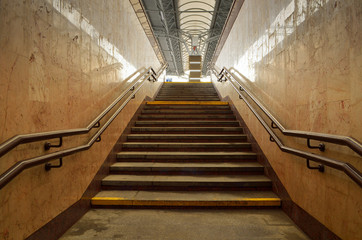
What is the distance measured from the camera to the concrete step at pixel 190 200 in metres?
2.42

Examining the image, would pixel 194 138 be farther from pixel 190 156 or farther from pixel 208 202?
pixel 208 202

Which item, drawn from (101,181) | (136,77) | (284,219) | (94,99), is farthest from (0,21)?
(136,77)

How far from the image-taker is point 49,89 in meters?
1.76

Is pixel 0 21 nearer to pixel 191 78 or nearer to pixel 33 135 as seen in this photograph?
pixel 33 135

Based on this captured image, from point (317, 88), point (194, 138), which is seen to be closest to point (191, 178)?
point (194, 138)

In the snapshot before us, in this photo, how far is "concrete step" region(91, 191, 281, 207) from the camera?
7.93 feet

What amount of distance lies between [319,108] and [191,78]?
12.0 m

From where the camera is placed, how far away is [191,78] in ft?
44.3

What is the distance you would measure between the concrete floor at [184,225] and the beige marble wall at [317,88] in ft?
1.16

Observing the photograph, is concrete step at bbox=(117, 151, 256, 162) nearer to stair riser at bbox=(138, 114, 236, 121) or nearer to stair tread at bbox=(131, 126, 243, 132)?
stair tread at bbox=(131, 126, 243, 132)

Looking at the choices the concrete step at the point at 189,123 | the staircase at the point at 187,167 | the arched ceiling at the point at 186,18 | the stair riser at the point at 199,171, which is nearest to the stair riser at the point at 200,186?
the staircase at the point at 187,167

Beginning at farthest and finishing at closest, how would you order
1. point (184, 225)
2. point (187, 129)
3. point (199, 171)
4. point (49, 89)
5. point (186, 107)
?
point (186, 107) → point (187, 129) → point (199, 171) → point (184, 225) → point (49, 89)

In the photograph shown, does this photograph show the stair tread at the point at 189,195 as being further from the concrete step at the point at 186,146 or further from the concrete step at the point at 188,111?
the concrete step at the point at 188,111

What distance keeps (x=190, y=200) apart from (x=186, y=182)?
32 cm
